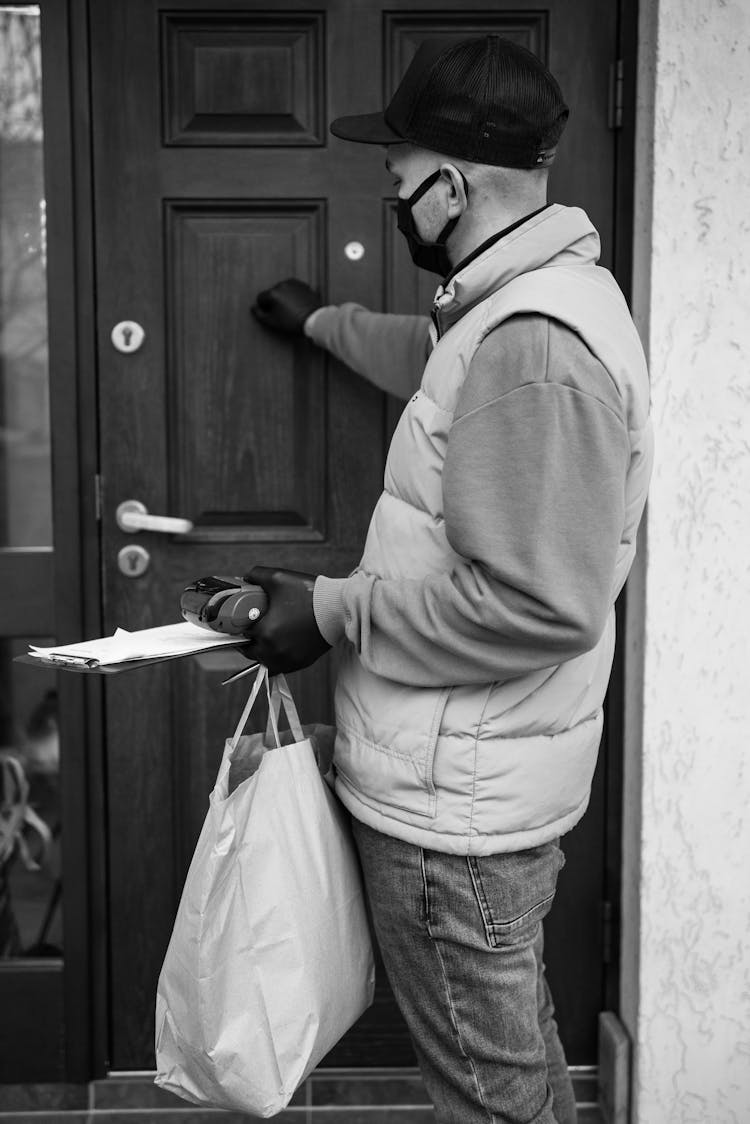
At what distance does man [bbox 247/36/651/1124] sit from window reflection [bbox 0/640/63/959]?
3.18 feet

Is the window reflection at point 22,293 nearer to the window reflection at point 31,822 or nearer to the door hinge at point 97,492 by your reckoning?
A: the door hinge at point 97,492

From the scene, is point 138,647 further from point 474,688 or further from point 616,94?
point 616,94

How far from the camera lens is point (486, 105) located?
136cm

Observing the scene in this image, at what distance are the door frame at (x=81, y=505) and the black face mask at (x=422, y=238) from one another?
2.26 ft

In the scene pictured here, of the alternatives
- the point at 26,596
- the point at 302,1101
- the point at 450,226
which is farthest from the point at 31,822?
the point at 450,226

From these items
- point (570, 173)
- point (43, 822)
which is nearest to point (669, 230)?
point (570, 173)

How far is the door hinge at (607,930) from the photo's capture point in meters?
2.22

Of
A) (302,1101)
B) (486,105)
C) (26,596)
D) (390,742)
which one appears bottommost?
(302,1101)

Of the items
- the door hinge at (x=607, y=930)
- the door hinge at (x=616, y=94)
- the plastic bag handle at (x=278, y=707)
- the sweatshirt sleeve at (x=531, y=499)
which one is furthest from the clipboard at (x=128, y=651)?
the door hinge at (x=616, y=94)

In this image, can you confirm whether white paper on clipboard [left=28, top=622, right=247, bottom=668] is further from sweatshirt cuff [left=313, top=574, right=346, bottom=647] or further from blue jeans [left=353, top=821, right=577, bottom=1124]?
blue jeans [left=353, top=821, right=577, bottom=1124]

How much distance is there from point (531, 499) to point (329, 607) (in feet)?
1.15

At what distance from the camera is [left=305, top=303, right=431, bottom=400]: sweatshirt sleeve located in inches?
77.8

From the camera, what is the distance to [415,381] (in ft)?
6.48

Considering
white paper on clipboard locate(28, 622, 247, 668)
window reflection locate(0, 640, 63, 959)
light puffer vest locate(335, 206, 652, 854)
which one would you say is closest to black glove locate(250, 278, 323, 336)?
light puffer vest locate(335, 206, 652, 854)
